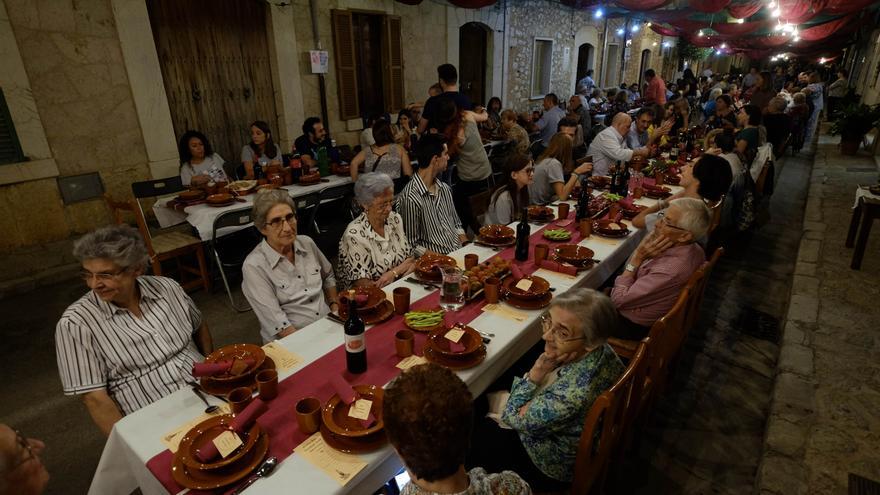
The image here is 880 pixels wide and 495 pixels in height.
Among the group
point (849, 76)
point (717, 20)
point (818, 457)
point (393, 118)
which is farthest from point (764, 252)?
point (849, 76)

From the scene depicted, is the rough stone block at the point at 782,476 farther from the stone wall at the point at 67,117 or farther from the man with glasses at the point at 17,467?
the stone wall at the point at 67,117

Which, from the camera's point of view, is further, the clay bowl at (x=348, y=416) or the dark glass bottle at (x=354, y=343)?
the dark glass bottle at (x=354, y=343)

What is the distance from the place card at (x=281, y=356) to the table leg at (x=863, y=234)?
4.82 m

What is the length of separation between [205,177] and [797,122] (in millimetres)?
12062

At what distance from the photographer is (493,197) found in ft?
12.4

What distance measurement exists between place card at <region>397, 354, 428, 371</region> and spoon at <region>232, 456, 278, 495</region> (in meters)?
0.58

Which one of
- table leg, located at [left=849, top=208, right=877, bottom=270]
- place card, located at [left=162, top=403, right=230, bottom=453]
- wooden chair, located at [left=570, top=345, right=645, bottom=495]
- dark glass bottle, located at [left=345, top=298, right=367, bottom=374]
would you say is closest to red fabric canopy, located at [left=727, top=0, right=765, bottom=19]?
table leg, located at [left=849, top=208, right=877, bottom=270]

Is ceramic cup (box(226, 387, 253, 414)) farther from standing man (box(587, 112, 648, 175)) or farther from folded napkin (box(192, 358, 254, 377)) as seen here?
standing man (box(587, 112, 648, 175))

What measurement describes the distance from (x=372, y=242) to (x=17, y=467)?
1.95 metres

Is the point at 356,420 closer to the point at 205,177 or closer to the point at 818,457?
the point at 818,457

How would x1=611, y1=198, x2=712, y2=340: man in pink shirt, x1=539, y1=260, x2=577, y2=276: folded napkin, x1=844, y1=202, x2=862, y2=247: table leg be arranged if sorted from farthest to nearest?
x1=844, y1=202, x2=862, y2=247: table leg
x1=539, y1=260, x2=577, y2=276: folded napkin
x1=611, y1=198, x2=712, y2=340: man in pink shirt

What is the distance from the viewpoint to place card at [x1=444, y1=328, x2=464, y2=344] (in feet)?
6.20

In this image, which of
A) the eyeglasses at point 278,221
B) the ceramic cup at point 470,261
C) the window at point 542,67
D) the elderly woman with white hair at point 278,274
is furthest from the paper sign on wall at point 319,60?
the window at point 542,67

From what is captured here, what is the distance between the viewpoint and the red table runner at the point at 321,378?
1.40 metres
